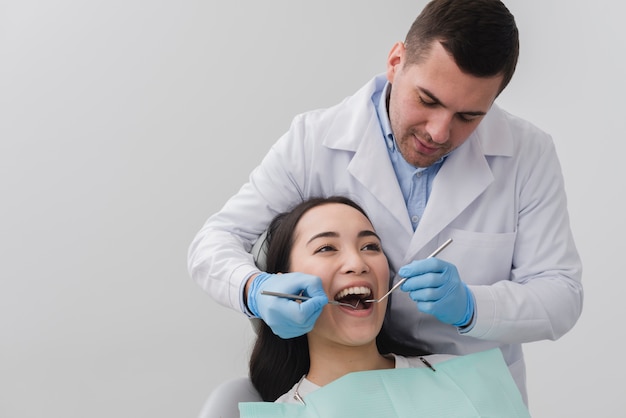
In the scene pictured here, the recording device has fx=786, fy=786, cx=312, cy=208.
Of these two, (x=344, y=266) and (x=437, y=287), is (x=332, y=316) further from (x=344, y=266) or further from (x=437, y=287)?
(x=437, y=287)

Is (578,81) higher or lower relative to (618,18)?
lower

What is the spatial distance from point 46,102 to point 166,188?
613mm

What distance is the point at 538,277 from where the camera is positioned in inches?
78.4

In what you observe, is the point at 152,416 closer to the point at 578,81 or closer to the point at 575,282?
the point at 575,282

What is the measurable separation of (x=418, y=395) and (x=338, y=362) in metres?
0.21

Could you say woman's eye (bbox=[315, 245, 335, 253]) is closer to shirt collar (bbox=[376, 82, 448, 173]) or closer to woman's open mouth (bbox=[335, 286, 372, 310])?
woman's open mouth (bbox=[335, 286, 372, 310])

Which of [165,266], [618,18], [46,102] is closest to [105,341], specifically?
[165,266]

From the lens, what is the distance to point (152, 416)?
3.25 m

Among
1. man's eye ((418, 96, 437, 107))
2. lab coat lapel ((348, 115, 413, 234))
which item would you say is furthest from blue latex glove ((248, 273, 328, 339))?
man's eye ((418, 96, 437, 107))

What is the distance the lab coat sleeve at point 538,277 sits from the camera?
1869mm

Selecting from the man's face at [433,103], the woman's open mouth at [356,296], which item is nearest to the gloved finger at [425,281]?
the woman's open mouth at [356,296]

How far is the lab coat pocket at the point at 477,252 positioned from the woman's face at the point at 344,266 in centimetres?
21

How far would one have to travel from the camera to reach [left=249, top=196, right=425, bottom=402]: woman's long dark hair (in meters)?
1.99

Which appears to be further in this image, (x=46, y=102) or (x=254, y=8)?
(x=254, y=8)
